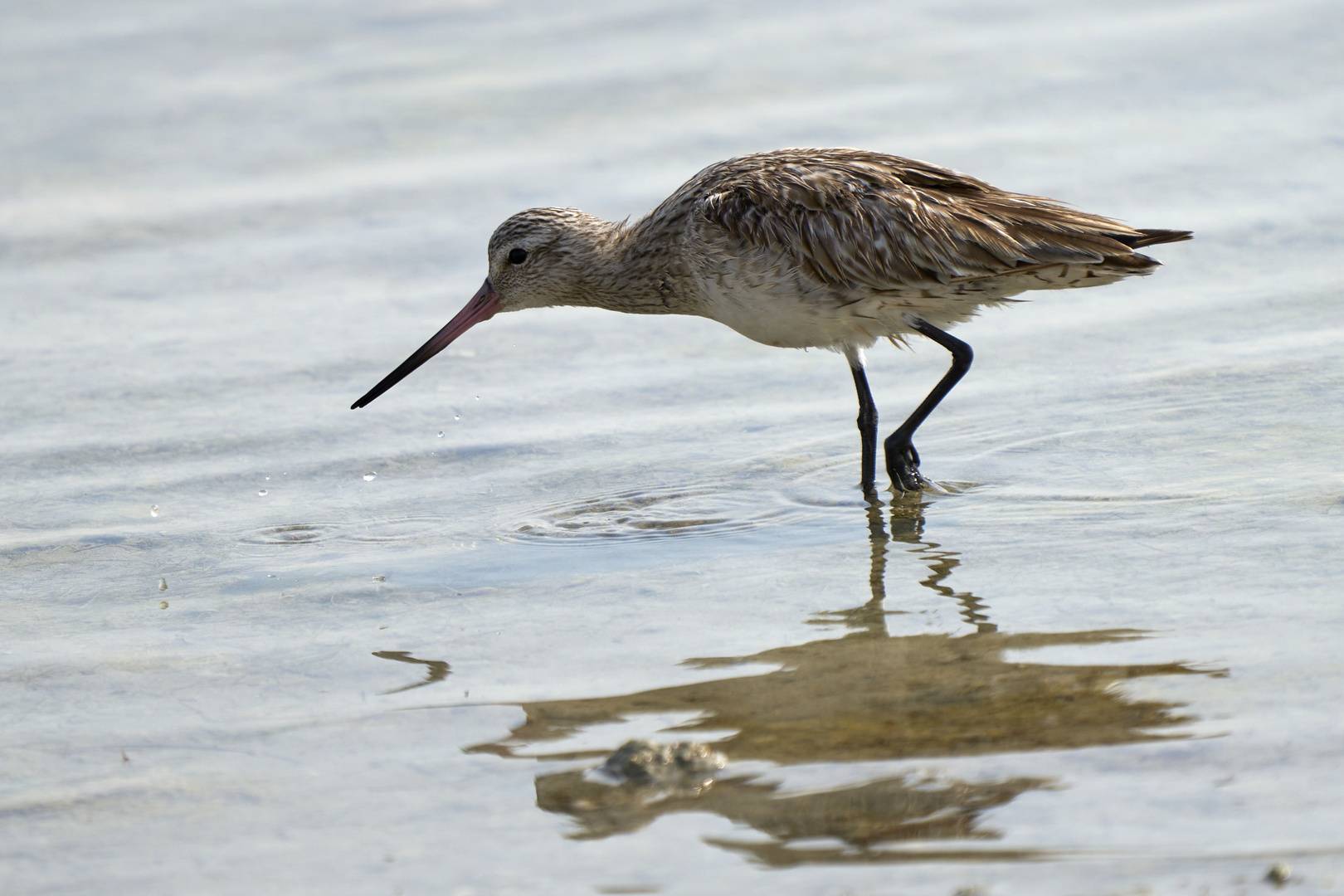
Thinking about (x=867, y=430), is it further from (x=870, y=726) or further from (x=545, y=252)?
(x=870, y=726)

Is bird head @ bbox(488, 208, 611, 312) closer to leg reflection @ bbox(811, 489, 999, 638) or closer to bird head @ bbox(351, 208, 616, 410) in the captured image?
bird head @ bbox(351, 208, 616, 410)

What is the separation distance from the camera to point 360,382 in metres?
7.02

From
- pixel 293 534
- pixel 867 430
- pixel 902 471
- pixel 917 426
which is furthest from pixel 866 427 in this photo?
pixel 293 534

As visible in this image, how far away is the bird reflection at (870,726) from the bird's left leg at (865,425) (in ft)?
3.64

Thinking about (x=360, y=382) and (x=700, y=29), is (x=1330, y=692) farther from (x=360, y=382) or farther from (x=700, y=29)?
(x=700, y=29)

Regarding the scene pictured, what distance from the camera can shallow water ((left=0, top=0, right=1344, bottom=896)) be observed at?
11.6 ft

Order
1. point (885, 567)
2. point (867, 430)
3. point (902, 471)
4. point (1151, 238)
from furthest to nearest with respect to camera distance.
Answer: point (867, 430) < point (902, 471) < point (1151, 238) < point (885, 567)

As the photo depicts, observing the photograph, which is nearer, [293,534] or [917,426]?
[293,534]

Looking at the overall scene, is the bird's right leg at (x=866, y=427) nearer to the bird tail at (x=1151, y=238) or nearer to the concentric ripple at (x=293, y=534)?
the bird tail at (x=1151, y=238)

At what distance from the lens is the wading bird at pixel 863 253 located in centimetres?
556

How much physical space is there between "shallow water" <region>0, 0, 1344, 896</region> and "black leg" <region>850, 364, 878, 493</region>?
0.14 m

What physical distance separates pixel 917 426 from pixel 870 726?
83.9 inches

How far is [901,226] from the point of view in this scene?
565 centimetres

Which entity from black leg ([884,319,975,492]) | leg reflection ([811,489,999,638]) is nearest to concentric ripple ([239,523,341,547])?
leg reflection ([811,489,999,638])
